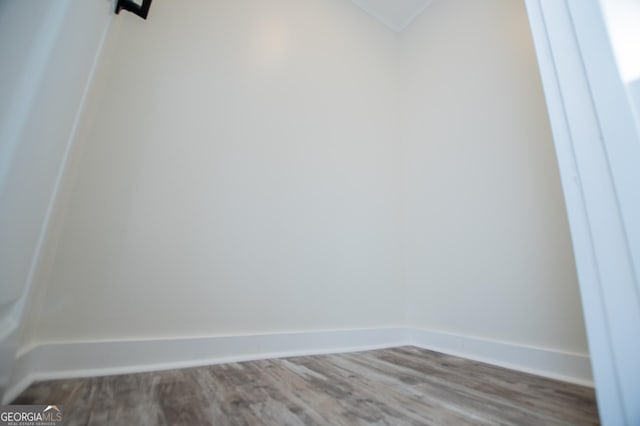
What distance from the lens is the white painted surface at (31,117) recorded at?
1.26 ft

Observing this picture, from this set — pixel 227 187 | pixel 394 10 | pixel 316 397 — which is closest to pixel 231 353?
pixel 316 397

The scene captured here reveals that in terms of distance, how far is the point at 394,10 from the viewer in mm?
2232

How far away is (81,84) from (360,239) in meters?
1.49

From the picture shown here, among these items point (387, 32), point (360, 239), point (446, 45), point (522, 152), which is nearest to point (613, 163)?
point (522, 152)

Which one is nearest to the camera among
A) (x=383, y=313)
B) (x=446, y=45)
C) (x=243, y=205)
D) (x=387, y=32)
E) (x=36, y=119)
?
(x=36, y=119)

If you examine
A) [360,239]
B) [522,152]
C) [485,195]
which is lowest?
[360,239]

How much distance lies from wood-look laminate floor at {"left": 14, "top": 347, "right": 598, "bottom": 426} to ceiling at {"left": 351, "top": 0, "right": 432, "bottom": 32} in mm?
2700

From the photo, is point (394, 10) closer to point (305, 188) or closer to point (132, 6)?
point (305, 188)

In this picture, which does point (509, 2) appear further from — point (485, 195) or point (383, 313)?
point (383, 313)

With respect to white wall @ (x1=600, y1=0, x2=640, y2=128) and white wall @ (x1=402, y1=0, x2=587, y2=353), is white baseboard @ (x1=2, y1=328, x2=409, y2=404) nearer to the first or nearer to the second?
white wall @ (x1=402, y1=0, x2=587, y2=353)

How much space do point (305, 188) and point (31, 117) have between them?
3.97 ft

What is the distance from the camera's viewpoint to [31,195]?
21.0 inches
